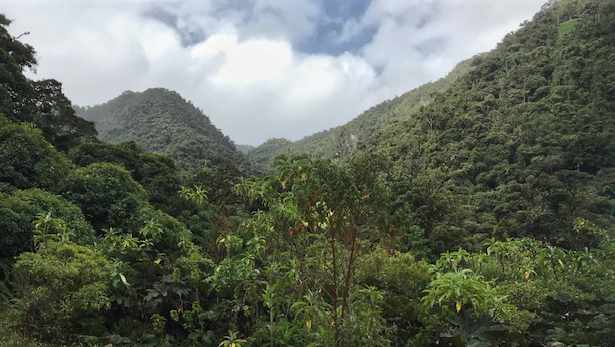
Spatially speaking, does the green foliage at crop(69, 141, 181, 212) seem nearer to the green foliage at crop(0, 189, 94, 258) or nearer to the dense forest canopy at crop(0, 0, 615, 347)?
the dense forest canopy at crop(0, 0, 615, 347)

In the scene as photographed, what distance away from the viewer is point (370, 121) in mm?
101375

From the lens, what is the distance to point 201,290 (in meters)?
8.88

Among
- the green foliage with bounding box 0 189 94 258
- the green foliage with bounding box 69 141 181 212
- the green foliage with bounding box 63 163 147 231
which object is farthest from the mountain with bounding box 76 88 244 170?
the green foliage with bounding box 0 189 94 258

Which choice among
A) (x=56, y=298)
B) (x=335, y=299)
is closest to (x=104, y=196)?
(x=56, y=298)

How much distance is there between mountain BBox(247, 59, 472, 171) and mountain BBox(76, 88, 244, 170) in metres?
12.7

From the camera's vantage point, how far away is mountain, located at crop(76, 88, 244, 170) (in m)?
58.2

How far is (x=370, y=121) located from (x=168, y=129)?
4568 cm

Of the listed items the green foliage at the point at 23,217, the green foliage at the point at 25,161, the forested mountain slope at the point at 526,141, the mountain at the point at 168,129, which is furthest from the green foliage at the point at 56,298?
the mountain at the point at 168,129

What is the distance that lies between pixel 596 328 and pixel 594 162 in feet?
136

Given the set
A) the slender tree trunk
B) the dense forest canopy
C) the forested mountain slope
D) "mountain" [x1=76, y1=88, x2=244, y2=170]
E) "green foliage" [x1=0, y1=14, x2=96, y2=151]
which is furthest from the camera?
"mountain" [x1=76, y1=88, x2=244, y2=170]

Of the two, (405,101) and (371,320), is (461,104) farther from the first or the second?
(371,320)

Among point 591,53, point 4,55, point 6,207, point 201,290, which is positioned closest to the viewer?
point 201,290

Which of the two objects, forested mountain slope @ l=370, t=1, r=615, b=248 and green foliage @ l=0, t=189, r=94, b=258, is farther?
forested mountain slope @ l=370, t=1, r=615, b=248

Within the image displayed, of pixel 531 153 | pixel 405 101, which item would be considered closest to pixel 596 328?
pixel 531 153
